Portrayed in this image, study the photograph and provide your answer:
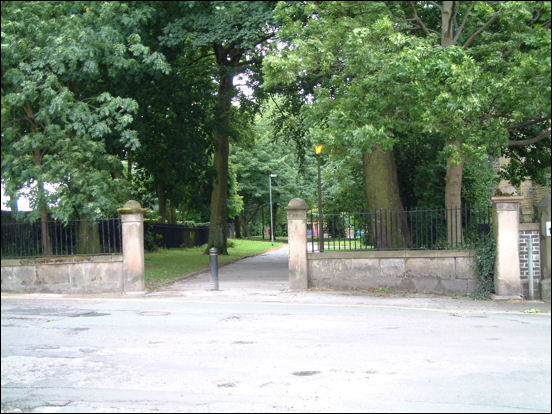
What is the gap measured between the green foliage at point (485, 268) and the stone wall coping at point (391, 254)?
0.27 metres

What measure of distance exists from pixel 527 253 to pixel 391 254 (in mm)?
3006

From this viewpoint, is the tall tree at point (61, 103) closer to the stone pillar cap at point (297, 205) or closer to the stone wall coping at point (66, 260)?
the stone wall coping at point (66, 260)

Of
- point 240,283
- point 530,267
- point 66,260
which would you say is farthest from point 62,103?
point 530,267

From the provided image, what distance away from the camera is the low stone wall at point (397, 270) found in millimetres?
13430

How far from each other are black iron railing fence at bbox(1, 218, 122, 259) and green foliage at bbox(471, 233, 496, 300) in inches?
353

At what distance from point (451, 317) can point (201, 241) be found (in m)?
35.3

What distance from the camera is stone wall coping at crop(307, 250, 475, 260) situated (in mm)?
13445

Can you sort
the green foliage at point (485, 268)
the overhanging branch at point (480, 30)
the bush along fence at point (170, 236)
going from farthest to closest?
the bush along fence at point (170, 236), the overhanging branch at point (480, 30), the green foliage at point (485, 268)

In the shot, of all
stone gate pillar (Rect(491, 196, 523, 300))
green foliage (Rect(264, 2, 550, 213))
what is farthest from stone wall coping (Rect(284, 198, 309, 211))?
stone gate pillar (Rect(491, 196, 523, 300))

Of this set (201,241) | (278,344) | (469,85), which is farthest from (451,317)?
(201,241)

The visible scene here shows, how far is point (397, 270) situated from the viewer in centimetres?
1392

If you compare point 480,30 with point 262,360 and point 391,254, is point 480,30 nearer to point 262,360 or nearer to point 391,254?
point 391,254

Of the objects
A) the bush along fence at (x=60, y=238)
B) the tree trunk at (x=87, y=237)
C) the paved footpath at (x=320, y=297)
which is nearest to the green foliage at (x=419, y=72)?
the paved footpath at (x=320, y=297)

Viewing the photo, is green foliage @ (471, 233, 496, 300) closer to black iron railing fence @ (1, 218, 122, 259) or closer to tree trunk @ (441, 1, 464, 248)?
tree trunk @ (441, 1, 464, 248)
